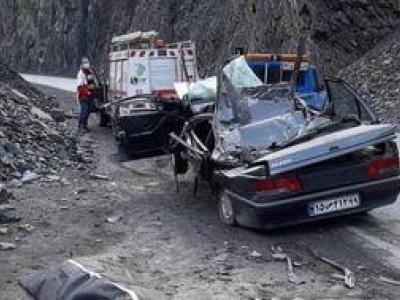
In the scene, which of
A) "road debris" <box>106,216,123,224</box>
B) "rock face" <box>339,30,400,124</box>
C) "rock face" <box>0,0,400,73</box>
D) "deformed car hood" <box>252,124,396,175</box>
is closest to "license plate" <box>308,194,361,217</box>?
"deformed car hood" <box>252,124,396,175</box>

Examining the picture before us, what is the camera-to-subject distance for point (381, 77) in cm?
1808

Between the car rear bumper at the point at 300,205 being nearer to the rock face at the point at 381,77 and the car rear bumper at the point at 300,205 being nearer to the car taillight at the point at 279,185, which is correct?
the car taillight at the point at 279,185

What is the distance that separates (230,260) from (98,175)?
216 inches

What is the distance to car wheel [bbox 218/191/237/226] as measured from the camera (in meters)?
8.23

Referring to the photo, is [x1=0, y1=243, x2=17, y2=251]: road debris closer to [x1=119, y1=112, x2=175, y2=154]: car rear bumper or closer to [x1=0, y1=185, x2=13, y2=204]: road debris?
[x1=0, y1=185, x2=13, y2=204]: road debris

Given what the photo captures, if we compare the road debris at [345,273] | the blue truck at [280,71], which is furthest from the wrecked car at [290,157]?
the blue truck at [280,71]

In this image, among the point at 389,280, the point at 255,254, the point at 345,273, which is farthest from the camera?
the point at 255,254

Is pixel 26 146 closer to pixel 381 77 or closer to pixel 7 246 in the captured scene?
pixel 7 246

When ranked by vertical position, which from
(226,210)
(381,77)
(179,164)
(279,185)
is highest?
(381,77)

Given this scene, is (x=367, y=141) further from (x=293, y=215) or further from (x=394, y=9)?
(x=394, y=9)

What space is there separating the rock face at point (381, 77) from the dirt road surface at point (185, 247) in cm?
661

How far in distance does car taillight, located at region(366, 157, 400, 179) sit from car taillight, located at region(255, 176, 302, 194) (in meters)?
0.83

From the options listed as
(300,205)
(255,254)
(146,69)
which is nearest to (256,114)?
(300,205)

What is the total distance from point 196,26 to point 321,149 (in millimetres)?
26178
